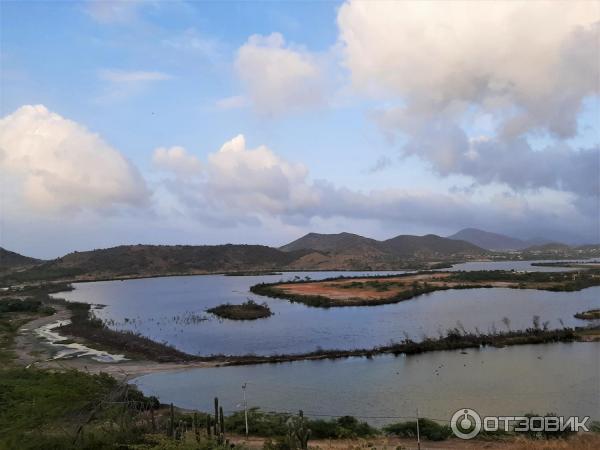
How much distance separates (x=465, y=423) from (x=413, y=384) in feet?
19.3

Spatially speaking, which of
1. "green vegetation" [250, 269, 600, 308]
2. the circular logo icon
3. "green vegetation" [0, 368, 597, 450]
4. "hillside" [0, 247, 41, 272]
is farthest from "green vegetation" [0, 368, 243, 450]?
"hillside" [0, 247, 41, 272]

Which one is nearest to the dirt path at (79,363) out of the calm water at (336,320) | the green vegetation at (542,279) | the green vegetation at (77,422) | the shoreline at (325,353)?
the shoreline at (325,353)

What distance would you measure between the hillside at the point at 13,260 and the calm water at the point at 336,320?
90.8 meters

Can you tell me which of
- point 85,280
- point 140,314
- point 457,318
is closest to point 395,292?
point 457,318

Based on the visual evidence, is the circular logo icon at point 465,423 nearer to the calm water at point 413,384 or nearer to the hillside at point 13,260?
the calm water at point 413,384

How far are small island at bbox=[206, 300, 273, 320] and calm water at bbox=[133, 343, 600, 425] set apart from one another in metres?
19.1

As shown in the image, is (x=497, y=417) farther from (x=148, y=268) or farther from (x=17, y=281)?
(x=148, y=268)

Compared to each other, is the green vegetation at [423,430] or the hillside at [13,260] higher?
the hillside at [13,260]

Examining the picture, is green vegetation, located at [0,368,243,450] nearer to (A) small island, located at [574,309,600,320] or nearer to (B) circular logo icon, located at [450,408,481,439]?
(B) circular logo icon, located at [450,408,481,439]

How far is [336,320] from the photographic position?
4231 cm

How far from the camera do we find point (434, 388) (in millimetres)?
21094

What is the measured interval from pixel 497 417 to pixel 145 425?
11.7 metres

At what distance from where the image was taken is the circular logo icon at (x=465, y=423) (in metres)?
15.0

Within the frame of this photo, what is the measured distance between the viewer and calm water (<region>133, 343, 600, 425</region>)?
18.6 m
